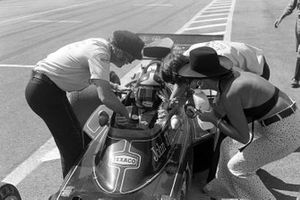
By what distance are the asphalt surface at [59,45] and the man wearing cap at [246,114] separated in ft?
2.73

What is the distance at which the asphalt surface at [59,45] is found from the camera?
5.38 meters

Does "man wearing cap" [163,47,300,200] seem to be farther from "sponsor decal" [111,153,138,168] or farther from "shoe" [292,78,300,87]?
"shoe" [292,78,300,87]

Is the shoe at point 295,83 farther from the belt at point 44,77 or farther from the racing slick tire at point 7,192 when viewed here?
the racing slick tire at point 7,192

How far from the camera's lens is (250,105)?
3.96 m

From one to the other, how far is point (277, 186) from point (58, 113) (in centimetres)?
253

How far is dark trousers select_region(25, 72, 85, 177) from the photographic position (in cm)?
455

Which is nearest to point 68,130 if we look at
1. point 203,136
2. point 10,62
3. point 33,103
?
point 33,103

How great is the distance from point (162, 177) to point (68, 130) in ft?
3.72

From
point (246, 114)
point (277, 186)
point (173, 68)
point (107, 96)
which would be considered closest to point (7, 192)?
point (107, 96)

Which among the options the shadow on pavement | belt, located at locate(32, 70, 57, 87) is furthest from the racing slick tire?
the shadow on pavement

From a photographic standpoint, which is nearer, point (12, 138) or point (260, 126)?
point (260, 126)

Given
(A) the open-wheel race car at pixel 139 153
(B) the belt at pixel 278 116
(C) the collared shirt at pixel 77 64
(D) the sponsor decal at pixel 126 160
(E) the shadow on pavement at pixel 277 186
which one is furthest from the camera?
(E) the shadow on pavement at pixel 277 186

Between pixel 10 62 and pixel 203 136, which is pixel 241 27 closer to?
pixel 10 62

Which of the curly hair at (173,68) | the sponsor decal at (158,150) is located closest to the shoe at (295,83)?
the curly hair at (173,68)
